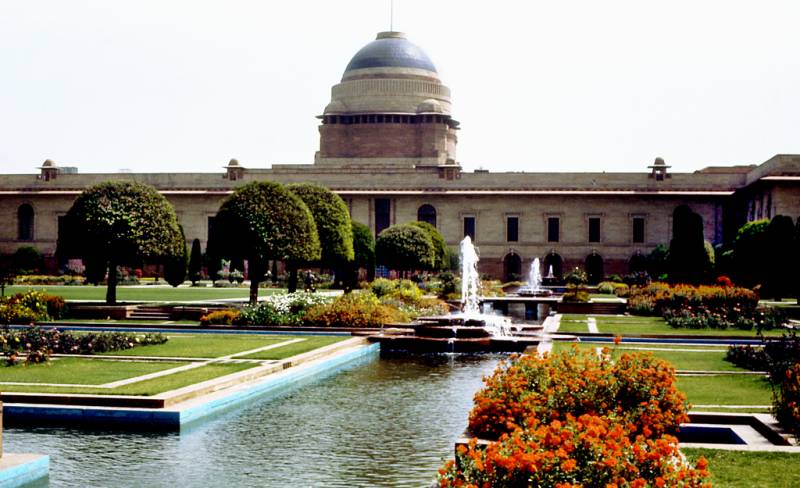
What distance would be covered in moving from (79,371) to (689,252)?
21.5 m

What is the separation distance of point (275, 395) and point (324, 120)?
51.9 m

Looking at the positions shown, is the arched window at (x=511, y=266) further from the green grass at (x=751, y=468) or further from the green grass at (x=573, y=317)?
the green grass at (x=751, y=468)

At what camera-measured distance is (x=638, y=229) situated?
56.2 m

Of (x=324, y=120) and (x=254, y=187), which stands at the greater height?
(x=324, y=120)

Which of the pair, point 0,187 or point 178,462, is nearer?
point 178,462

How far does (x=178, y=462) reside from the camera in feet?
30.2

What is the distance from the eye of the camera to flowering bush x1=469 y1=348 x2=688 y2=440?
8500 mm

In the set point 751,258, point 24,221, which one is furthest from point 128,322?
point 24,221

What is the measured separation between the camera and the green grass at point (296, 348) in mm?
15914

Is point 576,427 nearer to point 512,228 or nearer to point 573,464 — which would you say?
point 573,464

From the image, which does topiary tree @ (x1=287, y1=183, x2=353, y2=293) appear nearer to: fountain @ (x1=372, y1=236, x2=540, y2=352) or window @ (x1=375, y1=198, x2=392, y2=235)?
fountain @ (x1=372, y1=236, x2=540, y2=352)

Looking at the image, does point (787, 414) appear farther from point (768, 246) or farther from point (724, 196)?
point (724, 196)

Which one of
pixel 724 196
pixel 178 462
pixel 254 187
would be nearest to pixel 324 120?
pixel 724 196

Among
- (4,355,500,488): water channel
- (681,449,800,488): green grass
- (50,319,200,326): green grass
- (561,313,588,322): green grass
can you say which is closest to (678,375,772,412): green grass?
(4,355,500,488): water channel
